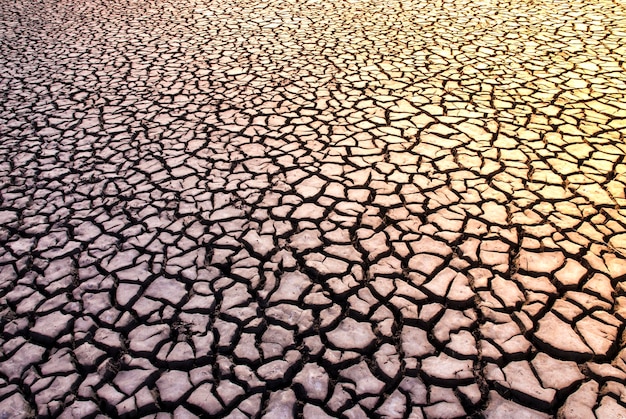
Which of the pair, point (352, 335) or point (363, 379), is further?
point (352, 335)

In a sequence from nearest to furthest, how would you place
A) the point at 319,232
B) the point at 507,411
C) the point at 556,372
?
the point at 507,411 < the point at 556,372 < the point at 319,232

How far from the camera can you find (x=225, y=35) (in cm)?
492

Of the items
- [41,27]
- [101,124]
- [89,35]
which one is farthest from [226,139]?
[41,27]

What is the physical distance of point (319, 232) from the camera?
2.33 meters

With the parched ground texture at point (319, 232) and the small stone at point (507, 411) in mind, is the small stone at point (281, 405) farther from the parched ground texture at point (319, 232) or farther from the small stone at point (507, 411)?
the small stone at point (507, 411)

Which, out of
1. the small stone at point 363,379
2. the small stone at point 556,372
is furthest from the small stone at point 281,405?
the small stone at point 556,372

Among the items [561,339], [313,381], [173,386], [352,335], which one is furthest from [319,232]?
[561,339]

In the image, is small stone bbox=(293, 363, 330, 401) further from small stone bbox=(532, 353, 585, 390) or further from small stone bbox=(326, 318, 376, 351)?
small stone bbox=(532, 353, 585, 390)

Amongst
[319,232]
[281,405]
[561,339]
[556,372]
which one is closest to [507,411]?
[556,372]

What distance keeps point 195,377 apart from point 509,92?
9.90 feet

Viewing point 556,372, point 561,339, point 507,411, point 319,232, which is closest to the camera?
point 507,411

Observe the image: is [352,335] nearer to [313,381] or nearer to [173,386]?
[313,381]

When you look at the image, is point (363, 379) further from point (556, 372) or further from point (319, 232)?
point (319, 232)

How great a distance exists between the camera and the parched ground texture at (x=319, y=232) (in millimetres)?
1665
